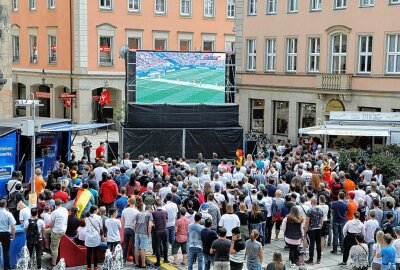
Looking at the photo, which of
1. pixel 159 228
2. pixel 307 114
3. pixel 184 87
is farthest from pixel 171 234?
pixel 307 114

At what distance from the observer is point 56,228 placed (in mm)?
14094

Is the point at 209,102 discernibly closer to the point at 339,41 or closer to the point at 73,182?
the point at 339,41

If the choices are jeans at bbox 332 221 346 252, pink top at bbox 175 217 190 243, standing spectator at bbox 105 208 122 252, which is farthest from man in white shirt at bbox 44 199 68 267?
jeans at bbox 332 221 346 252

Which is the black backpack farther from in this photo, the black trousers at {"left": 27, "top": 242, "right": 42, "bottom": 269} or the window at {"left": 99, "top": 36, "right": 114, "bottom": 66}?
the window at {"left": 99, "top": 36, "right": 114, "bottom": 66}

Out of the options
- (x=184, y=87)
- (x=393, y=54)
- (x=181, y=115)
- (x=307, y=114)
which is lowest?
(x=307, y=114)

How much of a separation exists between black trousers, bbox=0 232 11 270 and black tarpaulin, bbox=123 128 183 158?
16.4 m

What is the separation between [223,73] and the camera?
3294cm

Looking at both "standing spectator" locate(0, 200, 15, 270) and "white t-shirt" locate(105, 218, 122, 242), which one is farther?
"white t-shirt" locate(105, 218, 122, 242)

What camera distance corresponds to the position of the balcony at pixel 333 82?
35.4 meters

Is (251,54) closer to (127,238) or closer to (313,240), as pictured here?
(313,240)

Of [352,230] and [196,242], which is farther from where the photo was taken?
[352,230]

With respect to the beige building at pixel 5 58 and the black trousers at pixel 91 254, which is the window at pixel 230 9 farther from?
the black trousers at pixel 91 254

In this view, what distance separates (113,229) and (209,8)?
134 feet

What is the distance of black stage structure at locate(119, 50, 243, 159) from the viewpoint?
101ft
